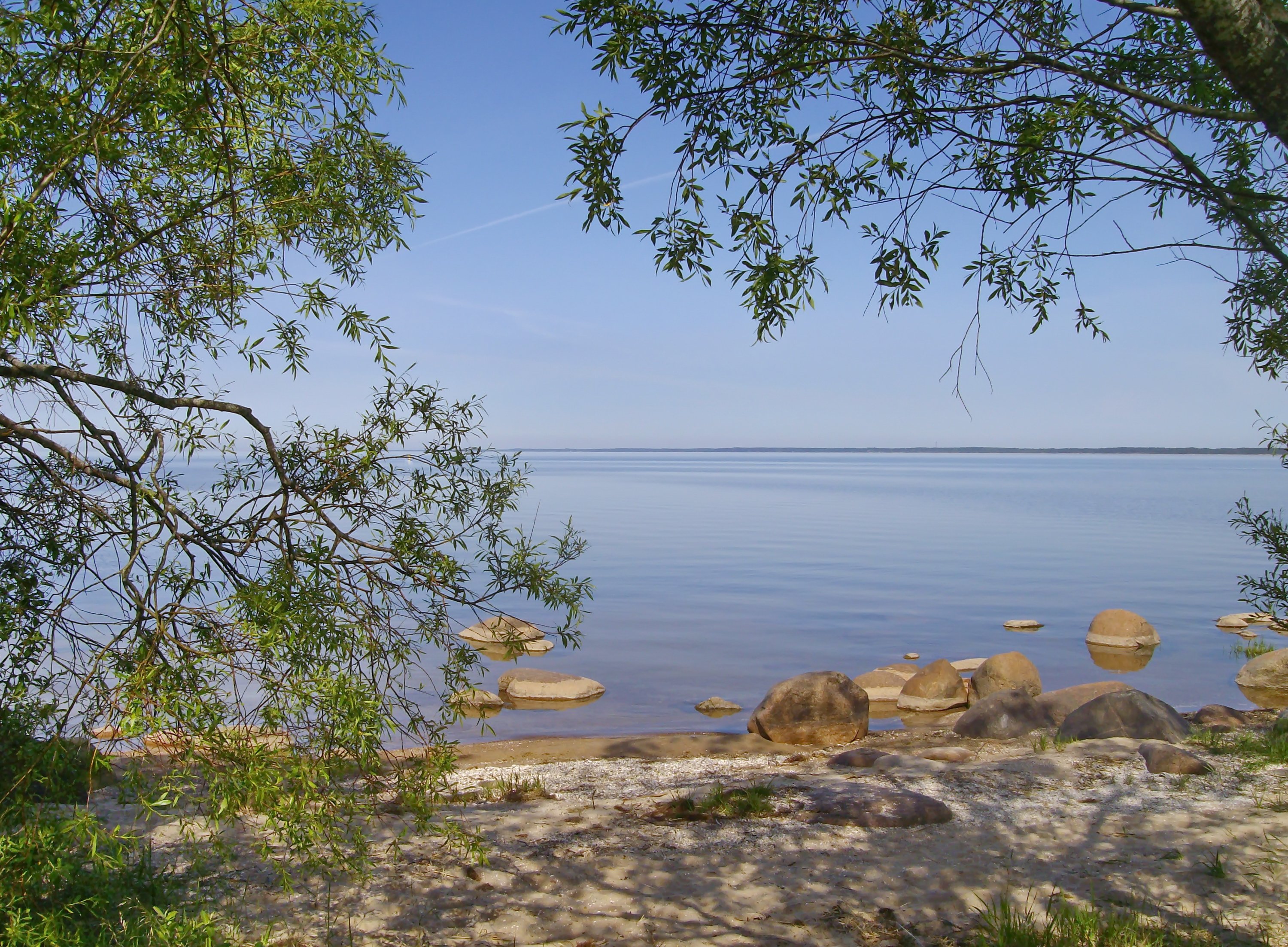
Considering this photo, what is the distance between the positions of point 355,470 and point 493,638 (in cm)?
195

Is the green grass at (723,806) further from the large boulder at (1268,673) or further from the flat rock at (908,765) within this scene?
the large boulder at (1268,673)

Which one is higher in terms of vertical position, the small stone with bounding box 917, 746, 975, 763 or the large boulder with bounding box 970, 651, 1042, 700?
the small stone with bounding box 917, 746, 975, 763

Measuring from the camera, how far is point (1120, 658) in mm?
22828

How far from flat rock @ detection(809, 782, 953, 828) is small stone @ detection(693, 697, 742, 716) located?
8.85 m

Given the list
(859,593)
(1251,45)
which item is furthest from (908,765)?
(859,593)

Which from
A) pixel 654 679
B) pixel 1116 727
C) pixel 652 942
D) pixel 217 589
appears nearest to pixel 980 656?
pixel 654 679

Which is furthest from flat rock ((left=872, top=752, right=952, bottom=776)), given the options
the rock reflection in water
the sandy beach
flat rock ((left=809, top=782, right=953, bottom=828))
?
the rock reflection in water

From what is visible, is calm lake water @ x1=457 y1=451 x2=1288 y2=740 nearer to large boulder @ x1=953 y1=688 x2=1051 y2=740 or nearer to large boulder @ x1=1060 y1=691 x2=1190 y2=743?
large boulder @ x1=953 y1=688 x2=1051 y2=740

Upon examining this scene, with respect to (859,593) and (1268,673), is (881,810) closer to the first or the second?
(1268,673)

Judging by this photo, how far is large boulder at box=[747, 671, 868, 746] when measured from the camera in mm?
15102

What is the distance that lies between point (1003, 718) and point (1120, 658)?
34.3 ft

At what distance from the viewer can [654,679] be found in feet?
68.5

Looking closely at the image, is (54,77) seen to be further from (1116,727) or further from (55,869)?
(1116,727)

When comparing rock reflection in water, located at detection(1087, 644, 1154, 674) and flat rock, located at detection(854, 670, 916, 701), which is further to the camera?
rock reflection in water, located at detection(1087, 644, 1154, 674)
